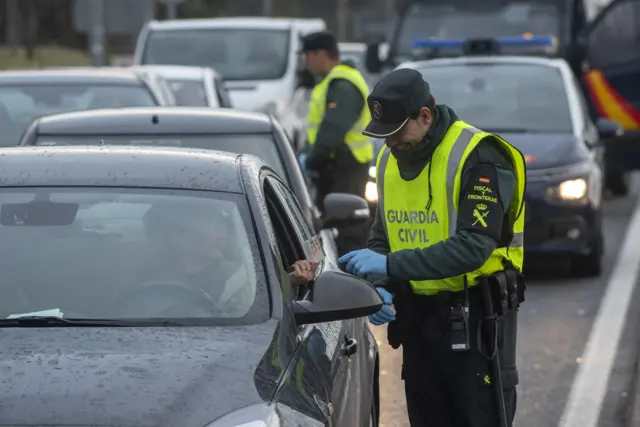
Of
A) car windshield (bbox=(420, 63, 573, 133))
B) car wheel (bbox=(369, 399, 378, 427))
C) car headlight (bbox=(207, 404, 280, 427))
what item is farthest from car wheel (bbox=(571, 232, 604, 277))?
car headlight (bbox=(207, 404, 280, 427))

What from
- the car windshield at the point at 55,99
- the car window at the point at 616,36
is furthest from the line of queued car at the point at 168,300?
the car window at the point at 616,36

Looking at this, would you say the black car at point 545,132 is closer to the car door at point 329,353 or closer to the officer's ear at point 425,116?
the car door at point 329,353

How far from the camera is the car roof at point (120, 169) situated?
207 inches

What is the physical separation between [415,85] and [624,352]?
454cm

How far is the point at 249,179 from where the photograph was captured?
536cm

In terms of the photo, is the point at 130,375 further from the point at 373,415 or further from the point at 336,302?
the point at 373,415

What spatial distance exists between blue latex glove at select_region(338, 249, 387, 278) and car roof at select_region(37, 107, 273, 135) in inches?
124

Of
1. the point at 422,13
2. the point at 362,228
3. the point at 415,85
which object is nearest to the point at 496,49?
the point at 422,13

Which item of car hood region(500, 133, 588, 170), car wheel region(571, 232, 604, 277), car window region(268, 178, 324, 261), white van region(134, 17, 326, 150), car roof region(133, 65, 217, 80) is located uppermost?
car window region(268, 178, 324, 261)

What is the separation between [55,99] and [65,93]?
3.4 inches

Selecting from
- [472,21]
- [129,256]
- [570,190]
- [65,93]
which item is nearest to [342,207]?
[129,256]

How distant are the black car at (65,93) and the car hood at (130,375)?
742cm

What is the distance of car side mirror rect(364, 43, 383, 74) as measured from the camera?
20.2 metres

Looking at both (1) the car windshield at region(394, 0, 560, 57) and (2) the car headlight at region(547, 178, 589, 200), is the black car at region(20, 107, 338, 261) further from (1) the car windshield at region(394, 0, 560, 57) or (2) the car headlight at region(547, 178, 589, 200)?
(1) the car windshield at region(394, 0, 560, 57)
